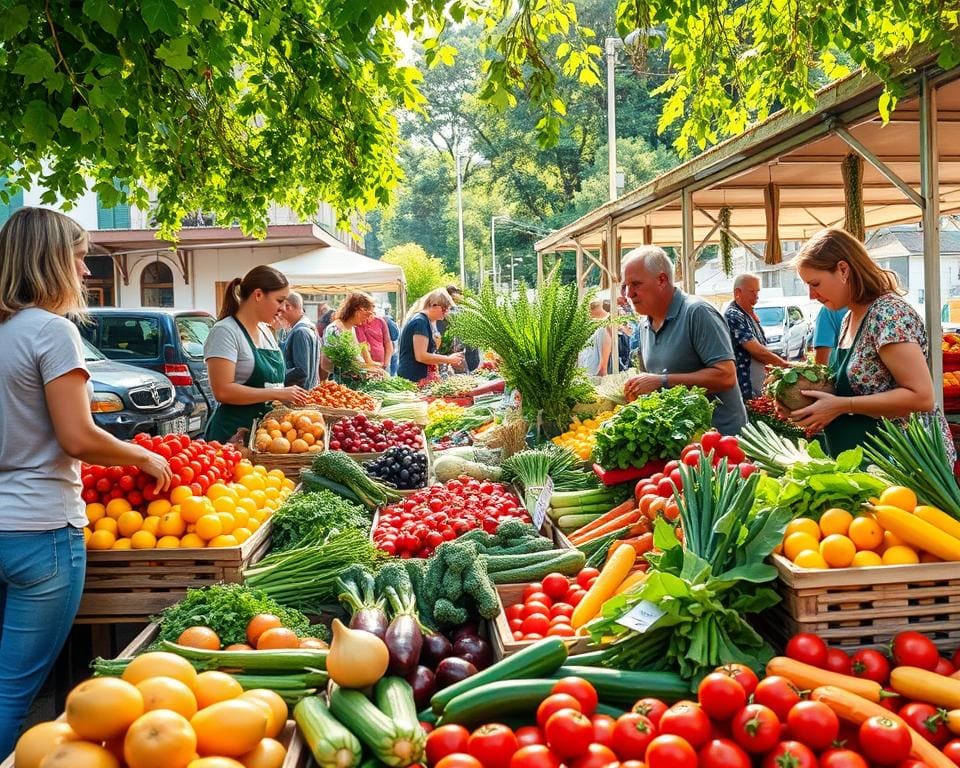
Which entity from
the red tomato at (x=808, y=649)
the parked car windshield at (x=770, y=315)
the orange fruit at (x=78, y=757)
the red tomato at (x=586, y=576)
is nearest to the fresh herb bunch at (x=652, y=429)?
the red tomato at (x=586, y=576)

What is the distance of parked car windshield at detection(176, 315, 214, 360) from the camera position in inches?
509

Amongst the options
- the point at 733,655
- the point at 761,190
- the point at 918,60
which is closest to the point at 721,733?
the point at 733,655

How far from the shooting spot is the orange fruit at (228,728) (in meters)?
1.86

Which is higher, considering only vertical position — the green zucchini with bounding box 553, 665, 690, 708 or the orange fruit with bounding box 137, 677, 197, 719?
the orange fruit with bounding box 137, 677, 197, 719

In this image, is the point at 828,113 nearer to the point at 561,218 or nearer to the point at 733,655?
the point at 733,655

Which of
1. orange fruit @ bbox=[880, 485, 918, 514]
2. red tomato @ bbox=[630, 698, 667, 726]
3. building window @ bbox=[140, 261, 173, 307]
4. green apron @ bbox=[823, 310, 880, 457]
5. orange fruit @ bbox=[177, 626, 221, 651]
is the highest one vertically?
building window @ bbox=[140, 261, 173, 307]

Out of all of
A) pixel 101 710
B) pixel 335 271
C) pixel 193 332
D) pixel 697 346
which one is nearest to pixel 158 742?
pixel 101 710

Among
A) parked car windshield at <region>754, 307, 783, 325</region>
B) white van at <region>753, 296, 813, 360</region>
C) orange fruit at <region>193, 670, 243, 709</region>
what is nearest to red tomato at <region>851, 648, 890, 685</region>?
orange fruit at <region>193, 670, 243, 709</region>

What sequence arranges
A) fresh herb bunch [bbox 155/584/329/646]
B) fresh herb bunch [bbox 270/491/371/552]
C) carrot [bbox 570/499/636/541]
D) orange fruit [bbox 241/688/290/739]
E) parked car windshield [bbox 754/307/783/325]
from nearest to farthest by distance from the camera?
orange fruit [bbox 241/688/290/739]
fresh herb bunch [bbox 155/584/329/646]
carrot [bbox 570/499/636/541]
fresh herb bunch [bbox 270/491/371/552]
parked car windshield [bbox 754/307/783/325]

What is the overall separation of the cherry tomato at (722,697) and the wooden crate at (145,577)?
205 centimetres

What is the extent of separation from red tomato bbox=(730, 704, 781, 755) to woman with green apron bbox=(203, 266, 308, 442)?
395 centimetres

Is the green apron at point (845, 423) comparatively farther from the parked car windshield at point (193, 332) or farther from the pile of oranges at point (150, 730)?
the parked car windshield at point (193, 332)

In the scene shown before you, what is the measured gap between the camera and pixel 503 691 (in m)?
2.10

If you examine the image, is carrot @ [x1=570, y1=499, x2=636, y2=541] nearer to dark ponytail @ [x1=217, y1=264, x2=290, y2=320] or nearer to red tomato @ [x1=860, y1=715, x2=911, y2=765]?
red tomato @ [x1=860, y1=715, x2=911, y2=765]
